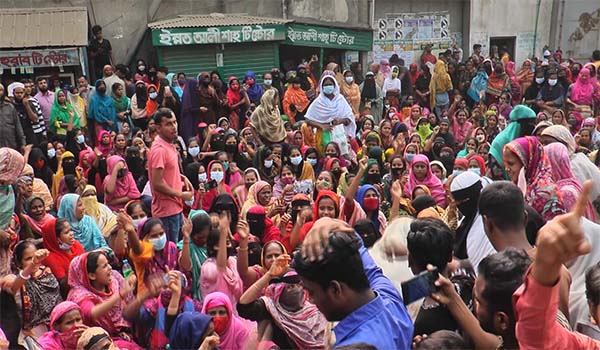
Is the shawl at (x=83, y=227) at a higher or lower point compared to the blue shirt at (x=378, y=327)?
lower

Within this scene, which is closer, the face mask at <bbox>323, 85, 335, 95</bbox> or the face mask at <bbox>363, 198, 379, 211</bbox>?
the face mask at <bbox>363, 198, 379, 211</bbox>

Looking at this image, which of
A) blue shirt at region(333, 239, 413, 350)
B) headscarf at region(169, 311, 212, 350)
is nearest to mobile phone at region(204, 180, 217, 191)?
headscarf at region(169, 311, 212, 350)

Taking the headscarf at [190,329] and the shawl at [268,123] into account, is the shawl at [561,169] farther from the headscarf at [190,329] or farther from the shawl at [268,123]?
the shawl at [268,123]

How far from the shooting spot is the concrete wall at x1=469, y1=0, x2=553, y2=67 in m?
15.9

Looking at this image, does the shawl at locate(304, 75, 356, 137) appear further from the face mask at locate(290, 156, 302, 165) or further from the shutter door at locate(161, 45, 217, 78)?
the shutter door at locate(161, 45, 217, 78)

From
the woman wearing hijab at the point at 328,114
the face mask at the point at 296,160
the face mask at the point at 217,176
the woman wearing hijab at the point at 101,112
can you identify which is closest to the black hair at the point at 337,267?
the face mask at the point at 217,176

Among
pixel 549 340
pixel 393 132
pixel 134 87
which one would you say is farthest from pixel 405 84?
pixel 549 340

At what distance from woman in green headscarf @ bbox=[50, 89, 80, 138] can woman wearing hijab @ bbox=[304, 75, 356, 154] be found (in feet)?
10.0

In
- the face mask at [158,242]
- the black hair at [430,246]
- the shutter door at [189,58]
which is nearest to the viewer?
the black hair at [430,246]

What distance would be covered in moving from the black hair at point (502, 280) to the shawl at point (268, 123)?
21.2 ft

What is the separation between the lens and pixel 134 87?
10.1 m

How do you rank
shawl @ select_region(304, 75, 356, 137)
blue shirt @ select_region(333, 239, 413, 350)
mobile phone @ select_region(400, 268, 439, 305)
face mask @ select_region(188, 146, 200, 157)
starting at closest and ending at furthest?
blue shirt @ select_region(333, 239, 413, 350) < mobile phone @ select_region(400, 268, 439, 305) < face mask @ select_region(188, 146, 200, 157) < shawl @ select_region(304, 75, 356, 137)

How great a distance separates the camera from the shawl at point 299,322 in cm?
348

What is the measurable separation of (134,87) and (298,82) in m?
2.40
